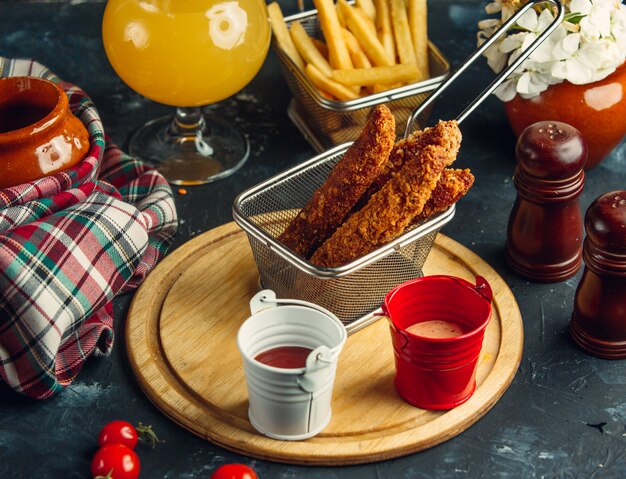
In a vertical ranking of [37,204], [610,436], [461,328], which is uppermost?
[37,204]

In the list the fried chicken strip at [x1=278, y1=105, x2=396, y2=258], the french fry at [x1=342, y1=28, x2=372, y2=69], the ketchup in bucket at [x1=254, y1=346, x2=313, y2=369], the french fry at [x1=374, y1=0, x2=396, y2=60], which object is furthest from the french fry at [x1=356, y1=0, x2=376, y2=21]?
the ketchup in bucket at [x1=254, y1=346, x2=313, y2=369]

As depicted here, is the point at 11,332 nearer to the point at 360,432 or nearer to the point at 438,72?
the point at 360,432

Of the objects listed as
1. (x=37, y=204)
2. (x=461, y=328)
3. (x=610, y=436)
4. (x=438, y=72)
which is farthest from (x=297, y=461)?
(x=438, y=72)

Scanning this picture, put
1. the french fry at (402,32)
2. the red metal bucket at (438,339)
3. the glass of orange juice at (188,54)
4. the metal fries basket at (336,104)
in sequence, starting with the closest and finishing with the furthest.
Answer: the red metal bucket at (438,339) → the glass of orange juice at (188,54) → the metal fries basket at (336,104) → the french fry at (402,32)

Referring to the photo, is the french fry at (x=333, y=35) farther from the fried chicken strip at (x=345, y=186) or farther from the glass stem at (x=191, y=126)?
the fried chicken strip at (x=345, y=186)

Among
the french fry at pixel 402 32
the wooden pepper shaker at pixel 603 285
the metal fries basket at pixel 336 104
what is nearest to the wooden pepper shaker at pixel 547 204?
the wooden pepper shaker at pixel 603 285

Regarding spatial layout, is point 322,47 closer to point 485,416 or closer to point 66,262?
point 66,262
